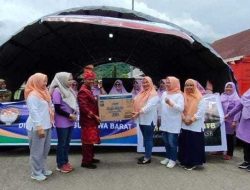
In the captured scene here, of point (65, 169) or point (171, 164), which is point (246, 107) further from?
point (65, 169)

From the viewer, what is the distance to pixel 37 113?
6609 millimetres

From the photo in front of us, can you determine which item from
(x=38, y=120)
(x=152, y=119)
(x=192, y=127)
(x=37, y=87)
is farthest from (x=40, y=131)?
(x=192, y=127)

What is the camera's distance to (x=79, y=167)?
782 centimetres

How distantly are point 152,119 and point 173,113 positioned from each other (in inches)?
17.9

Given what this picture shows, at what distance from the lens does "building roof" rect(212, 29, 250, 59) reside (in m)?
29.1

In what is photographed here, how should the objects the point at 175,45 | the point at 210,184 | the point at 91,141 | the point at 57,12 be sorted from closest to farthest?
the point at 210,184
the point at 91,141
the point at 57,12
the point at 175,45

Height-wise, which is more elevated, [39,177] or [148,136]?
[148,136]

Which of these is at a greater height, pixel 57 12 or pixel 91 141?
pixel 57 12

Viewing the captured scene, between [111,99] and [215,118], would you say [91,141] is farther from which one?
[215,118]

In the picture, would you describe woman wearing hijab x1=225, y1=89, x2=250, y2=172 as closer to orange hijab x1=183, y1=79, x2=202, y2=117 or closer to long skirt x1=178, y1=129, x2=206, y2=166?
long skirt x1=178, y1=129, x2=206, y2=166

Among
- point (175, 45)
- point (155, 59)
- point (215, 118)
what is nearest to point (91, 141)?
point (215, 118)

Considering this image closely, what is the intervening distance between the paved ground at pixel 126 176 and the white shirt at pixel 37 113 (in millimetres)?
942

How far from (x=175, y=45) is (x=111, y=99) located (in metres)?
5.98

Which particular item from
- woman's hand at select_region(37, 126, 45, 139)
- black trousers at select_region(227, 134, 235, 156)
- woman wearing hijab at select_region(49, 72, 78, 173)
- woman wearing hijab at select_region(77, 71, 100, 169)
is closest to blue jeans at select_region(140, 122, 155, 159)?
woman wearing hijab at select_region(77, 71, 100, 169)
